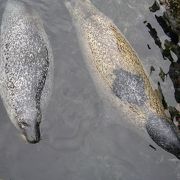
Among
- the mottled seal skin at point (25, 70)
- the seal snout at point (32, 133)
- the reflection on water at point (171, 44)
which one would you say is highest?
the reflection on water at point (171, 44)

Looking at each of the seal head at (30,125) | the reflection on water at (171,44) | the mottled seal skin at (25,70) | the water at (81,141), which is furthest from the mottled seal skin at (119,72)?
the seal head at (30,125)

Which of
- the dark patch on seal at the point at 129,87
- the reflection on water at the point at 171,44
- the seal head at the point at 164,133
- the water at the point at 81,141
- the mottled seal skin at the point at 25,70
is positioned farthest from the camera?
the reflection on water at the point at 171,44

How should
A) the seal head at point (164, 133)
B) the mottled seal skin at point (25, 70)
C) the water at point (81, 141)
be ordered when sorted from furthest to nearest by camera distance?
1. the water at point (81, 141)
2. the mottled seal skin at point (25, 70)
3. the seal head at point (164, 133)

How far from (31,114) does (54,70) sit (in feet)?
5.18

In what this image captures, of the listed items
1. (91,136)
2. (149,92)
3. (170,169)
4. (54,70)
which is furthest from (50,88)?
(170,169)

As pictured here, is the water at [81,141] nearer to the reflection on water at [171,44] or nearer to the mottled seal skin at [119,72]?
the reflection on water at [171,44]

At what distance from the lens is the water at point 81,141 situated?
828 centimetres

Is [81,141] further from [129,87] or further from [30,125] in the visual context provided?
[129,87]

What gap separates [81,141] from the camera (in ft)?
28.3

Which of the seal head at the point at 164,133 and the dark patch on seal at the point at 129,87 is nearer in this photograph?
the seal head at the point at 164,133

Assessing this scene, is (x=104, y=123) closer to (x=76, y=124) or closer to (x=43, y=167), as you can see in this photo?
(x=76, y=124)

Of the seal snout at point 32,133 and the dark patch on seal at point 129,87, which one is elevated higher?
the dark patch on seal at point 129,87

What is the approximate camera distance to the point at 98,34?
9320mm

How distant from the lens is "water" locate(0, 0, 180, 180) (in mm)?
8281
